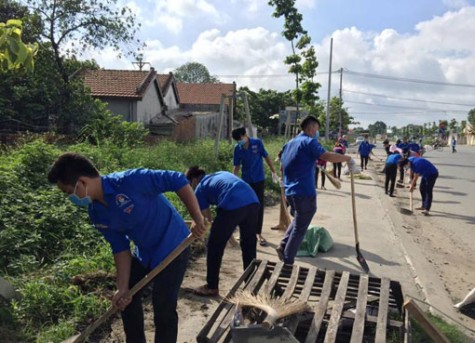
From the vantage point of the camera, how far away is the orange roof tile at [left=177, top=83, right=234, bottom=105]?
40.4 meters

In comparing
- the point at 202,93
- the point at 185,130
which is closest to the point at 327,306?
the point at 185,130

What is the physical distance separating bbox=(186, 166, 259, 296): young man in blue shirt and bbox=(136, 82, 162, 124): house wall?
849 inches

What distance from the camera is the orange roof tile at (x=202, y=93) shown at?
4038 centimetres

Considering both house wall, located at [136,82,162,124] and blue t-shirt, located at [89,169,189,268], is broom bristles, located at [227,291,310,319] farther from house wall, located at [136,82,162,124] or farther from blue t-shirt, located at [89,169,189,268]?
house wall, located at [136,82,162,124]

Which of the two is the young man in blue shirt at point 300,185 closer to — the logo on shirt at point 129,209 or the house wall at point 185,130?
the logo on shirt at point 129,209

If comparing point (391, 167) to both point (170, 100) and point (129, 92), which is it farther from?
point (170, 100)

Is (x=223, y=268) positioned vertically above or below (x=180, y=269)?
below

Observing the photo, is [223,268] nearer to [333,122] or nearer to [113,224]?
[113,224]

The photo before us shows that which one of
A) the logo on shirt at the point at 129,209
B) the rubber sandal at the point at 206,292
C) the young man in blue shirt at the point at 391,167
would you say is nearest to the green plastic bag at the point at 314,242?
the rubber sandal at the point at 206,292

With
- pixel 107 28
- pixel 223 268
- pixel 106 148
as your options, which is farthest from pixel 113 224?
pixel 107 28

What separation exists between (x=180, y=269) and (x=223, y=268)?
8.43 ft

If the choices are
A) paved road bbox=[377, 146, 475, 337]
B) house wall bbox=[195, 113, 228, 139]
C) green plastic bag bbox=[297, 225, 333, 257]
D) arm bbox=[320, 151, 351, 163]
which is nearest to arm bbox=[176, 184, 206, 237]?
arm bbox=[320, 151, 351, 163]

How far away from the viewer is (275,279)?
3682mm

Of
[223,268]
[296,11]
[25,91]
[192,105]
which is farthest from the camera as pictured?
[192,105]
